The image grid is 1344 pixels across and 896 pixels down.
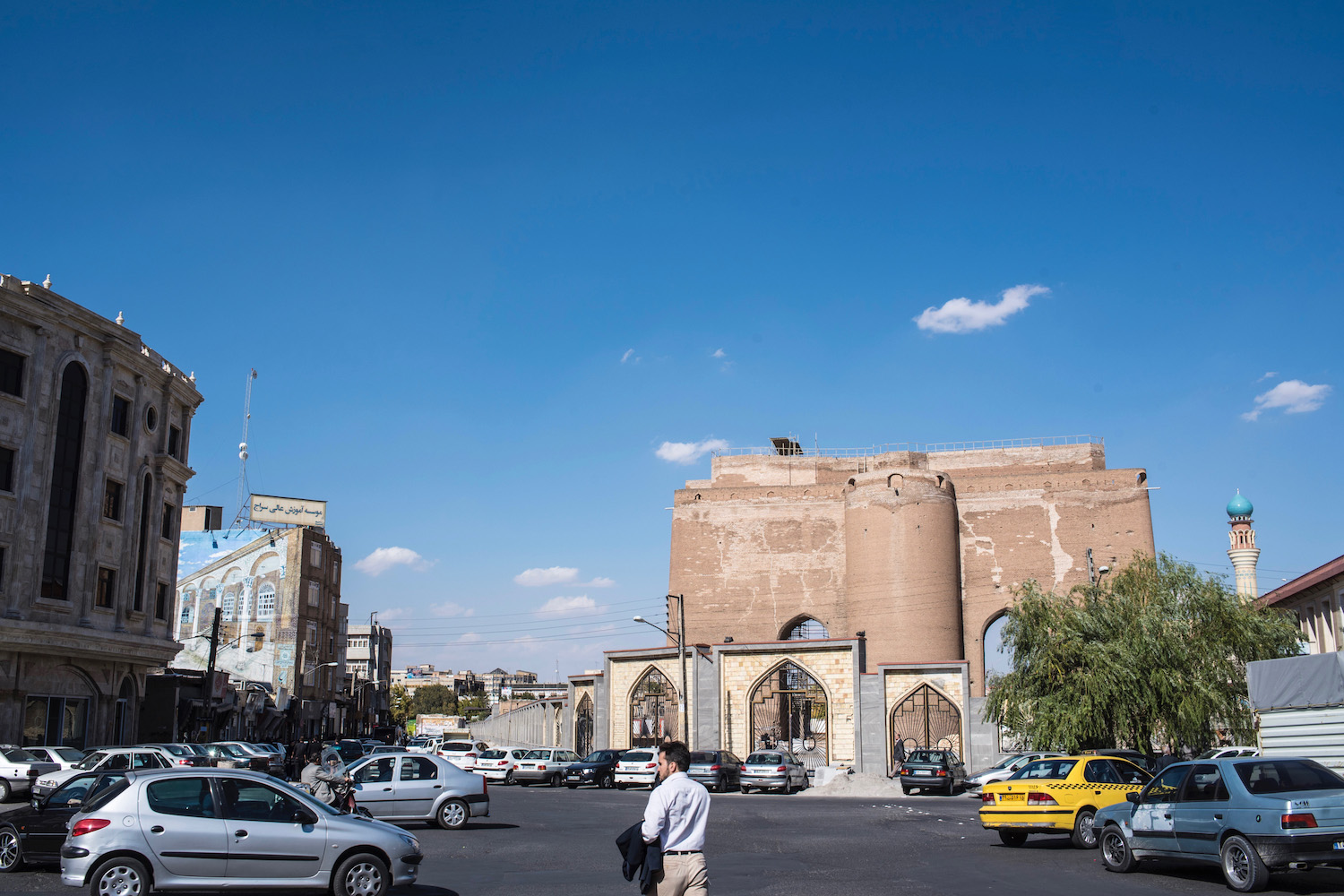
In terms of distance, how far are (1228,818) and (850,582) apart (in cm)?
4630

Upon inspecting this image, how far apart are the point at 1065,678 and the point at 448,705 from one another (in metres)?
141

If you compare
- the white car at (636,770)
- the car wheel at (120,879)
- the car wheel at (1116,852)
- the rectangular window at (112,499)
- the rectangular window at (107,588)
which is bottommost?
the white car at (636,770)

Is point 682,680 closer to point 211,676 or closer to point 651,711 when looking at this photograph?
point 651,711

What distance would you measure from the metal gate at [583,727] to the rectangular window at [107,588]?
20583 millimetres

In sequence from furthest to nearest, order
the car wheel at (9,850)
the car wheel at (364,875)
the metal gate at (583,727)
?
the metal gate at (583,727), the car wheel at (9,850), the car wheel at (364,875)

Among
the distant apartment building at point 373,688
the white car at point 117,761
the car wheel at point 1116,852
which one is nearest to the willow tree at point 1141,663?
the car wheel at point 1116,852

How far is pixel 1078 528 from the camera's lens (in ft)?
190

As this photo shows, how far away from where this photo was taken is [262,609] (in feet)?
200

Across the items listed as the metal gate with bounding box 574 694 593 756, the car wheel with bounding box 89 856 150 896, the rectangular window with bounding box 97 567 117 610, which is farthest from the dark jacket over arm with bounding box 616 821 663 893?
the metal gate with bounding box 574 694 593 756

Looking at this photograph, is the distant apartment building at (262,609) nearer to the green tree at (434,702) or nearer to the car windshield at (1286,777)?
the car windshield at (1286,777)

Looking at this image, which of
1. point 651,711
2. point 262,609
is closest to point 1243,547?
point 651,711

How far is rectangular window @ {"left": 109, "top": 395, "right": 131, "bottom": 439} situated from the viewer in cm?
3488

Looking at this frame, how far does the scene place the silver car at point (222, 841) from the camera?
395 inches

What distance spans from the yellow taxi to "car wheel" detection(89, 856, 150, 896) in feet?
36.2
